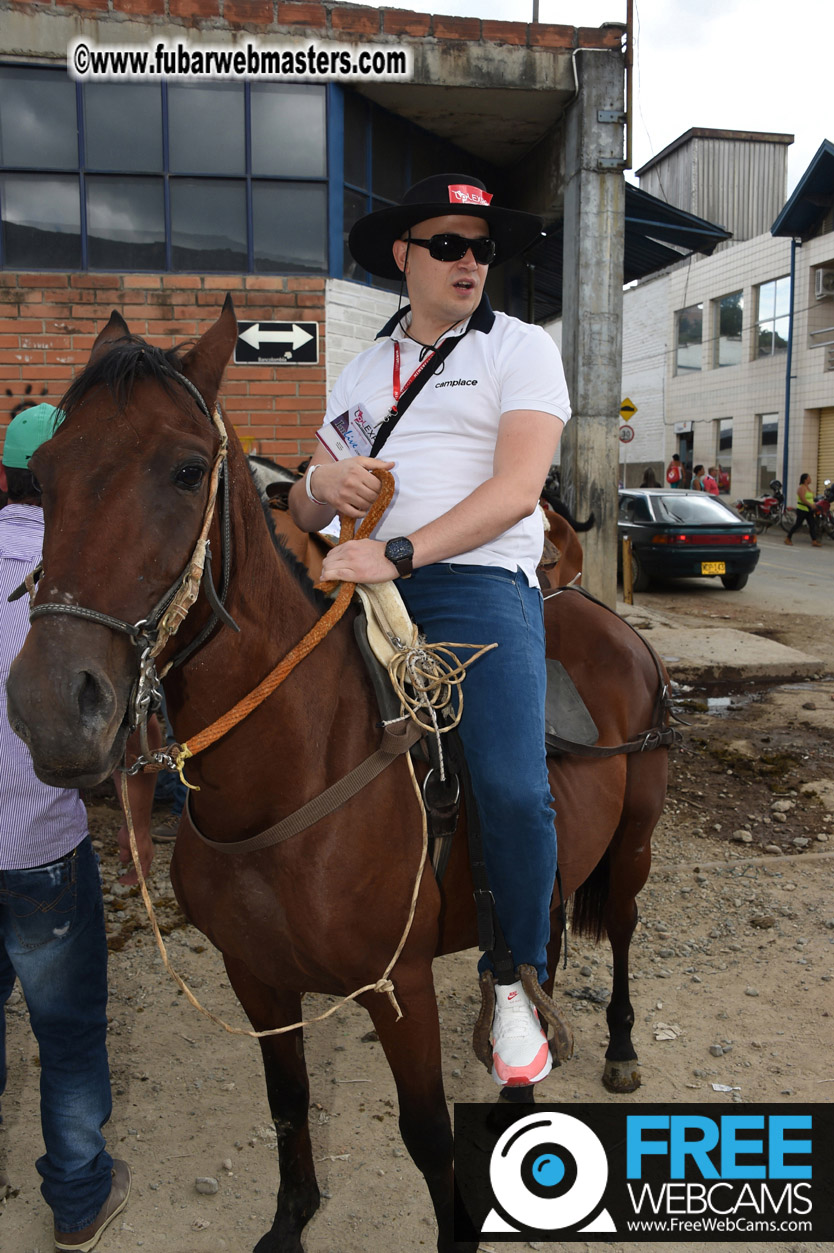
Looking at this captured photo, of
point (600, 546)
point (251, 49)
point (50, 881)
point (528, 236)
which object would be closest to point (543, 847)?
point (50, 881)

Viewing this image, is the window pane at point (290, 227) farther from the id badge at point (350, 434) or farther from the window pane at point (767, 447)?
the window pane at point (767, 447)

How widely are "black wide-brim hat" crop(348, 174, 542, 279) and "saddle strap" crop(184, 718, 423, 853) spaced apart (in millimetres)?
1286

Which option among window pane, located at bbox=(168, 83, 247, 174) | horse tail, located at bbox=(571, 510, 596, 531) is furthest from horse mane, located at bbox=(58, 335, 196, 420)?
window pane, located at bbox=(168, 83, 247, 174)

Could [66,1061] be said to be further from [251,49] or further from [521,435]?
[251,49]

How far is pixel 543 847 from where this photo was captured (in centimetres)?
217

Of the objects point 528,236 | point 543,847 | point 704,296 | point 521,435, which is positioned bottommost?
point 543,847

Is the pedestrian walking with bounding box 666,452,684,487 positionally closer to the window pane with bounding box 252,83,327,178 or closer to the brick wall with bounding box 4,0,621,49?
the brick wall with bounding box 4,0,621,49

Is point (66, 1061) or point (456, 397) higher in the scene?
point (456, 397)

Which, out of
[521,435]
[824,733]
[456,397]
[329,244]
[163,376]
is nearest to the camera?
[163,376]

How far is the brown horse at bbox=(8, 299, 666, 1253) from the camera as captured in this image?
1.45 meters

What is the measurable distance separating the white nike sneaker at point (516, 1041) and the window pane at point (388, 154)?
26.3 ft

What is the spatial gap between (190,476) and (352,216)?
24.5 feet

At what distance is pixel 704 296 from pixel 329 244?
27325mm

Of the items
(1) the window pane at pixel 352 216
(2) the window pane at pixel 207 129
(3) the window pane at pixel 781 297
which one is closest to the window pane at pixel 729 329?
(3) the window pane at pixel 781 297
